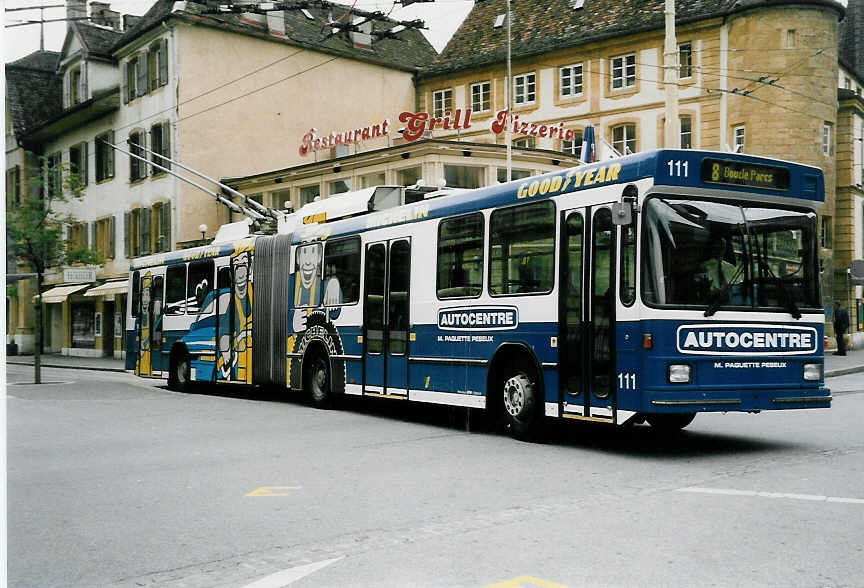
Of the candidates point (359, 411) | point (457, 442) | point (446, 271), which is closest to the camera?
point (457, 442)

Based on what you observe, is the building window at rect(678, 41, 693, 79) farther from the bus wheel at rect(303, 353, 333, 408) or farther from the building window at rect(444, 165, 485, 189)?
the bus wheel at rect(303, 353, 333, 408)

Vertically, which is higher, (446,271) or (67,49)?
(67,49)

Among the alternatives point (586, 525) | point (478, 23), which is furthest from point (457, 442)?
point (478, 23)

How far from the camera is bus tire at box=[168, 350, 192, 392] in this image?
2105cm

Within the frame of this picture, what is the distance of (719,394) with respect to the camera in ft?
32.8

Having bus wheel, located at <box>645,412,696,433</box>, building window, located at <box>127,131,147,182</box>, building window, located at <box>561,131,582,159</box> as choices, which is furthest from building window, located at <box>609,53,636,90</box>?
bus wheel, located at <box>645,412,696,433</box>

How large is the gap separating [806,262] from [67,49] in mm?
43475

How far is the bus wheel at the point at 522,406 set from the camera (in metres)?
11.4

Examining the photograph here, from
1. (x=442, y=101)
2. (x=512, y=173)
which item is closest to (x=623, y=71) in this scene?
(x=442, y=101)

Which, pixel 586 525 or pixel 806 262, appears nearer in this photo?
pixel 586 525

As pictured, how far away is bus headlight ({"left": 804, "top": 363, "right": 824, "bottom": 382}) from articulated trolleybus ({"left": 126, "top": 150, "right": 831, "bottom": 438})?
0.8 inches

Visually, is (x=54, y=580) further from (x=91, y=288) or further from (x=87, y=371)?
(x=91, y=288)

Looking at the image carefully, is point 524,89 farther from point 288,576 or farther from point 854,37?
point 288,576

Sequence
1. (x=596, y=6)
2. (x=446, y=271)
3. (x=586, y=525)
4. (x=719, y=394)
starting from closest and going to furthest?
1. (x=586, y=525)
2. (x=719, y=394)
3. (x=446, y=271)
4. (x=596, y=6)
